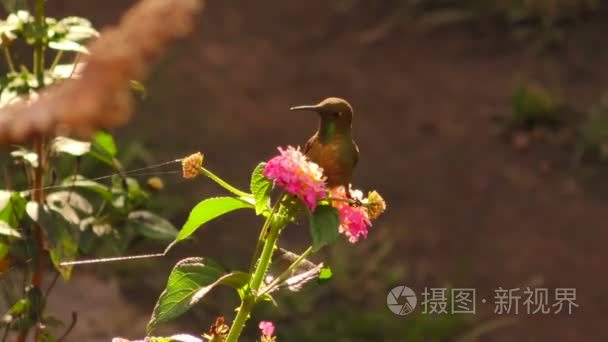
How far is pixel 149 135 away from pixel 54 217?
2129mm

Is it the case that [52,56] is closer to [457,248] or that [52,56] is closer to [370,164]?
[370,164]

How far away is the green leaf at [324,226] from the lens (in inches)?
35.3

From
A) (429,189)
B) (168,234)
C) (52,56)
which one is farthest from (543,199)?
(168,234)

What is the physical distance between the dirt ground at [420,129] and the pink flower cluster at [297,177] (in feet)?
6.13

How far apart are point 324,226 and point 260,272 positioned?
3.3 inches

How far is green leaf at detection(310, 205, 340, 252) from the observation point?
0.90 m

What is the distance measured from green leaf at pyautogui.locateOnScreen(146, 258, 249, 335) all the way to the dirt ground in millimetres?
1728

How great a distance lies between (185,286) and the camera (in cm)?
99

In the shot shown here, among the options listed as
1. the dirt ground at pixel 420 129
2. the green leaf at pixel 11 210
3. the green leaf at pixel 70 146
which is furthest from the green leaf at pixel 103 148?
the dirt ground at pixel 420 129

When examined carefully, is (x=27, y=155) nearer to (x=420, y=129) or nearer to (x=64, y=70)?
(x=64, y=70)

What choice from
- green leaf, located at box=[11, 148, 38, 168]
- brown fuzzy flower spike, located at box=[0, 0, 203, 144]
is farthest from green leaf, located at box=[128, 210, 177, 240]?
brown fuzzy flower spike, located at box=[0, 0, 203, 144]

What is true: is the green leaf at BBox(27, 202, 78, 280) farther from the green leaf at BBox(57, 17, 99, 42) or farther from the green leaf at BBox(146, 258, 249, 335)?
the green leaf at BBox(146, 258, 249, 335)

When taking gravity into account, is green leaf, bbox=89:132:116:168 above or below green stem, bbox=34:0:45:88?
below
